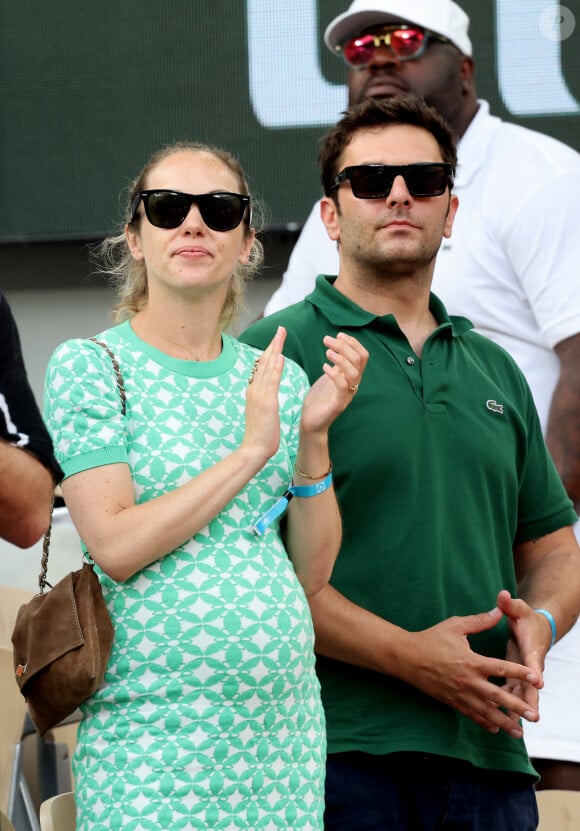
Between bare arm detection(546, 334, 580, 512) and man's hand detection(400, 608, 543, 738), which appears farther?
bare arm detection(546, 334, 580, 512)

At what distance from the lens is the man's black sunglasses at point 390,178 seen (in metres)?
2.42

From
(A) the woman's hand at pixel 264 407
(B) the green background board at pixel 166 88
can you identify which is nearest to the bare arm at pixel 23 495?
(A) the woman's hand at pixel 264 407

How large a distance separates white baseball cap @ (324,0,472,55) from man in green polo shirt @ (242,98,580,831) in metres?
1.17

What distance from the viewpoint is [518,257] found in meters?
3.22

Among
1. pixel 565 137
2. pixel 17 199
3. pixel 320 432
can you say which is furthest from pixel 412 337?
pixel 17 199

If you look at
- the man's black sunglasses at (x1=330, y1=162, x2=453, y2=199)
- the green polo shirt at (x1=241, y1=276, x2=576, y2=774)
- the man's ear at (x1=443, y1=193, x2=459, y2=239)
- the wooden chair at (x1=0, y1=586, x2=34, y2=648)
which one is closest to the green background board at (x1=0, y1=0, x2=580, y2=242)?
the wooden chair at (x1=0, y1=586, x2=34, y2=648)

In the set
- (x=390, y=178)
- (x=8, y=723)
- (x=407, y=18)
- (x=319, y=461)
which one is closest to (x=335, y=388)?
(x=319, y=461)

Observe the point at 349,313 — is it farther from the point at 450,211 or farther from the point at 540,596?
the point at 540,596

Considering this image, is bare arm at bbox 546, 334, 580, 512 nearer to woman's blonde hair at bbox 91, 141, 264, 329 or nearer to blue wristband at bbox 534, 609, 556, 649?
blue wristband at bbox 534, 609, 556, 649

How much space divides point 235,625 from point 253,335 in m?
0.70

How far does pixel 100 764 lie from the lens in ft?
5.84

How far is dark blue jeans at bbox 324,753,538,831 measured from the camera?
2131 mm

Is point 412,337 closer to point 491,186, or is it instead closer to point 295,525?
point 295,525

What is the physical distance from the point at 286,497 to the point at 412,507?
34 cm
